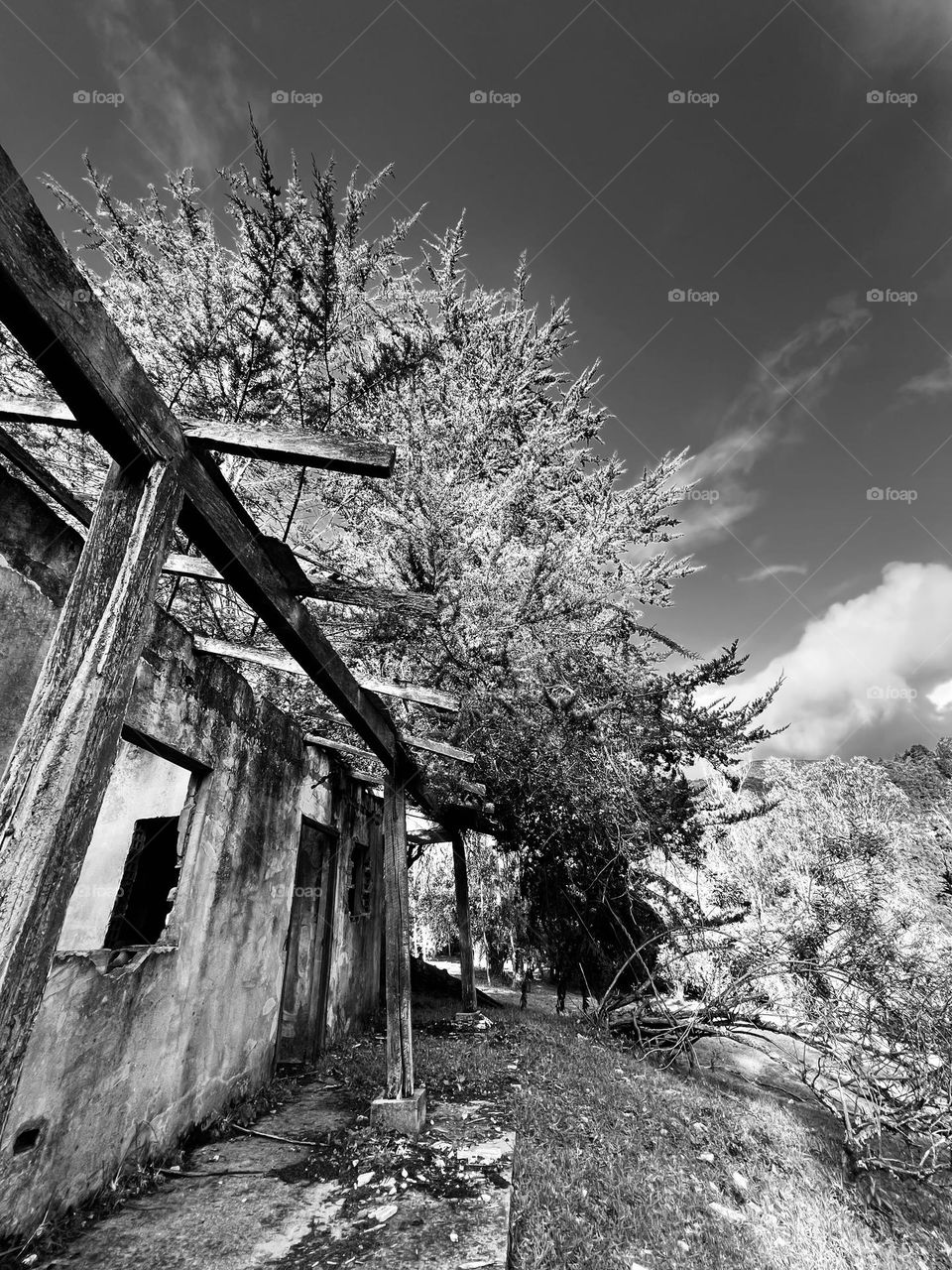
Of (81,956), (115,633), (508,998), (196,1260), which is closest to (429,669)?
(81,956)

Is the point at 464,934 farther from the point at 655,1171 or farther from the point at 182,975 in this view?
the point at 182,975

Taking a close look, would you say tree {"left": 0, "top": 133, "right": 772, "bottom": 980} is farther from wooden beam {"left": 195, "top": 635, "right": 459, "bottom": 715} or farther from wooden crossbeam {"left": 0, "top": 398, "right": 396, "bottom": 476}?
wooden crossbeam {"left": 0, "top": 398, "right": 396, "bottom": 476}

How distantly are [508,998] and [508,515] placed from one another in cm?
1091

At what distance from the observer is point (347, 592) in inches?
130

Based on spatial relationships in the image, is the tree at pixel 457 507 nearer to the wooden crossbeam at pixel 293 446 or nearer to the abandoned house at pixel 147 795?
the abandoned house at pixel 147 795

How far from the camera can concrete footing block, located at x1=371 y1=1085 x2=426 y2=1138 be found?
4.59 m

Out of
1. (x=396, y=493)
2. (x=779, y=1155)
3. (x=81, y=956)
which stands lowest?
(x=779, y=1155)

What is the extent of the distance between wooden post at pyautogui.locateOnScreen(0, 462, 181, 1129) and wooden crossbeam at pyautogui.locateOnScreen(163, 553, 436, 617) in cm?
121

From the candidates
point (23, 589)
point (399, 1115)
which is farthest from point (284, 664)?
point (399, 1115)

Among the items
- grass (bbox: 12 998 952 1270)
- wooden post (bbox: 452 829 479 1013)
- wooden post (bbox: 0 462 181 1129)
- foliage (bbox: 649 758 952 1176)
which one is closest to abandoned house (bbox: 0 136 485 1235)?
wooden post (bbox: 0 462 181 1129)

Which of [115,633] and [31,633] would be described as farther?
[31,633]

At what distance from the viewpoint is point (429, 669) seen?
7.90 metres

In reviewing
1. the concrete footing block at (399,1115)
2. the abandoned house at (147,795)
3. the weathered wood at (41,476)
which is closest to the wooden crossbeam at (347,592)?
the abandoned house at (147,795)

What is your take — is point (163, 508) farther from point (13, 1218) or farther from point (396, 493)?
point (396, 493)
